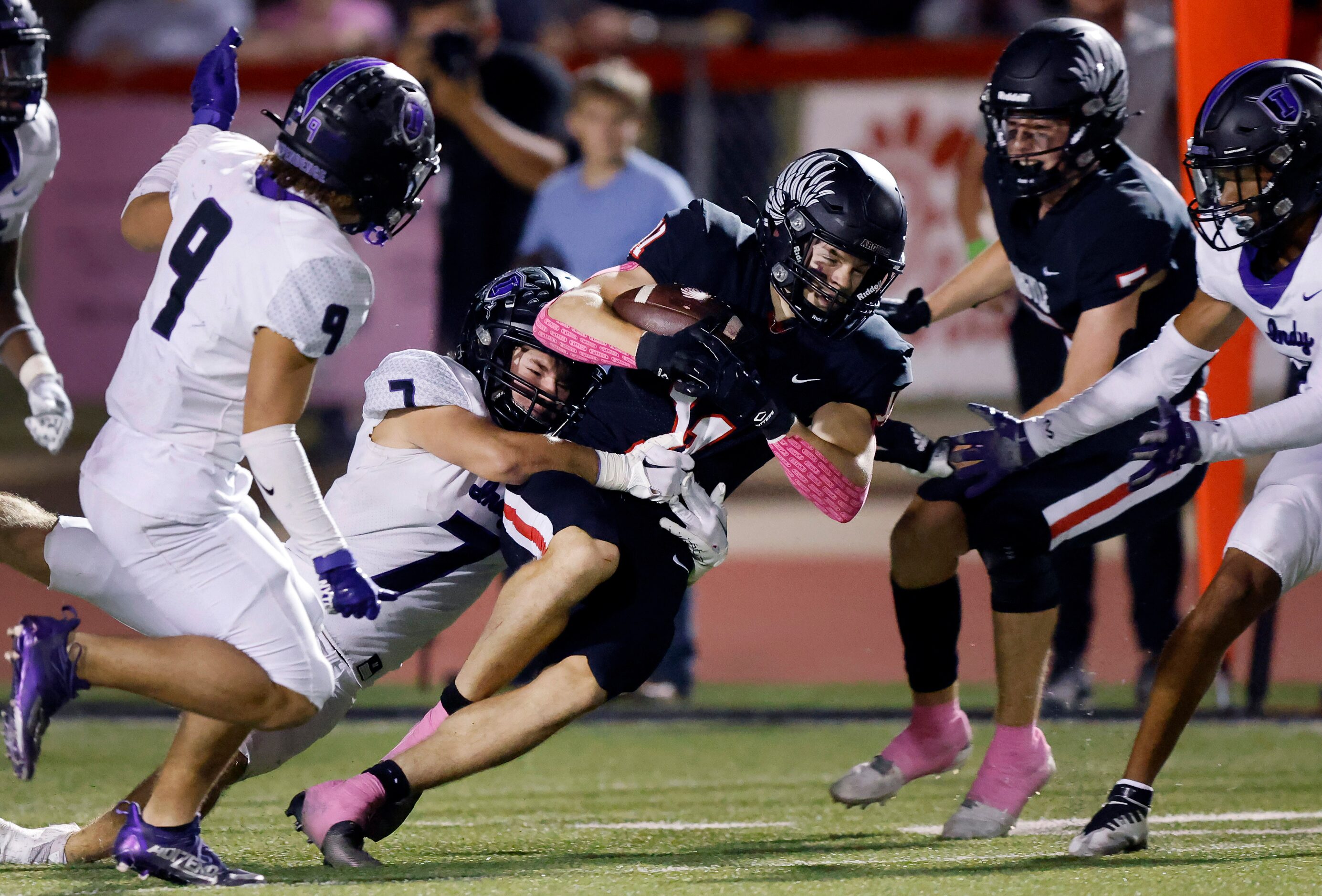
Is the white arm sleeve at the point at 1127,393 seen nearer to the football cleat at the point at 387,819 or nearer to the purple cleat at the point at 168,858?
the football cleat at the point at 387,819

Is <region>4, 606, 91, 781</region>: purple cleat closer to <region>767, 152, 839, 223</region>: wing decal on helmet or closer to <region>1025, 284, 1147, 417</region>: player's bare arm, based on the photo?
<region>767, 152, 839, 223</region>: wing decal on helmet

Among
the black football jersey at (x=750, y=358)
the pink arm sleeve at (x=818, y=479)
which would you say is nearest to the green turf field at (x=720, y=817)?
the pink arm sleeve at (x=818, y=479)

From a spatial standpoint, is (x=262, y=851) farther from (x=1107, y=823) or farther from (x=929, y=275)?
(x=929, y=275)

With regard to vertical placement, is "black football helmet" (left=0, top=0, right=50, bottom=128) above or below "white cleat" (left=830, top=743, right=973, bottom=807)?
above

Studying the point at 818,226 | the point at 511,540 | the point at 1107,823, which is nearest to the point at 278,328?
the point at 511,540

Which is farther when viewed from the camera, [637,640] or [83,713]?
[83,713]

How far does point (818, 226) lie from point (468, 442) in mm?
867

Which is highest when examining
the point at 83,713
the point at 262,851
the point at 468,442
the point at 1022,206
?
the point at 1022,206

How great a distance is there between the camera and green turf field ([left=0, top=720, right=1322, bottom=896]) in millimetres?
3352

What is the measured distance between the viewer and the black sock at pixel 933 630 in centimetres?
423

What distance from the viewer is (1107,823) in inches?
145

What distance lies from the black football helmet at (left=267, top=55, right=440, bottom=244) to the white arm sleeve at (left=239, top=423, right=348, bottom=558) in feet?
1.63

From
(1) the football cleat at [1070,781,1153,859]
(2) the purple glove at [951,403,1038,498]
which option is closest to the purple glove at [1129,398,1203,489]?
(2) the purple glove at [951,403,1038,498]

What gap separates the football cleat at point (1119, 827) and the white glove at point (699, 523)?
0.95 meters
